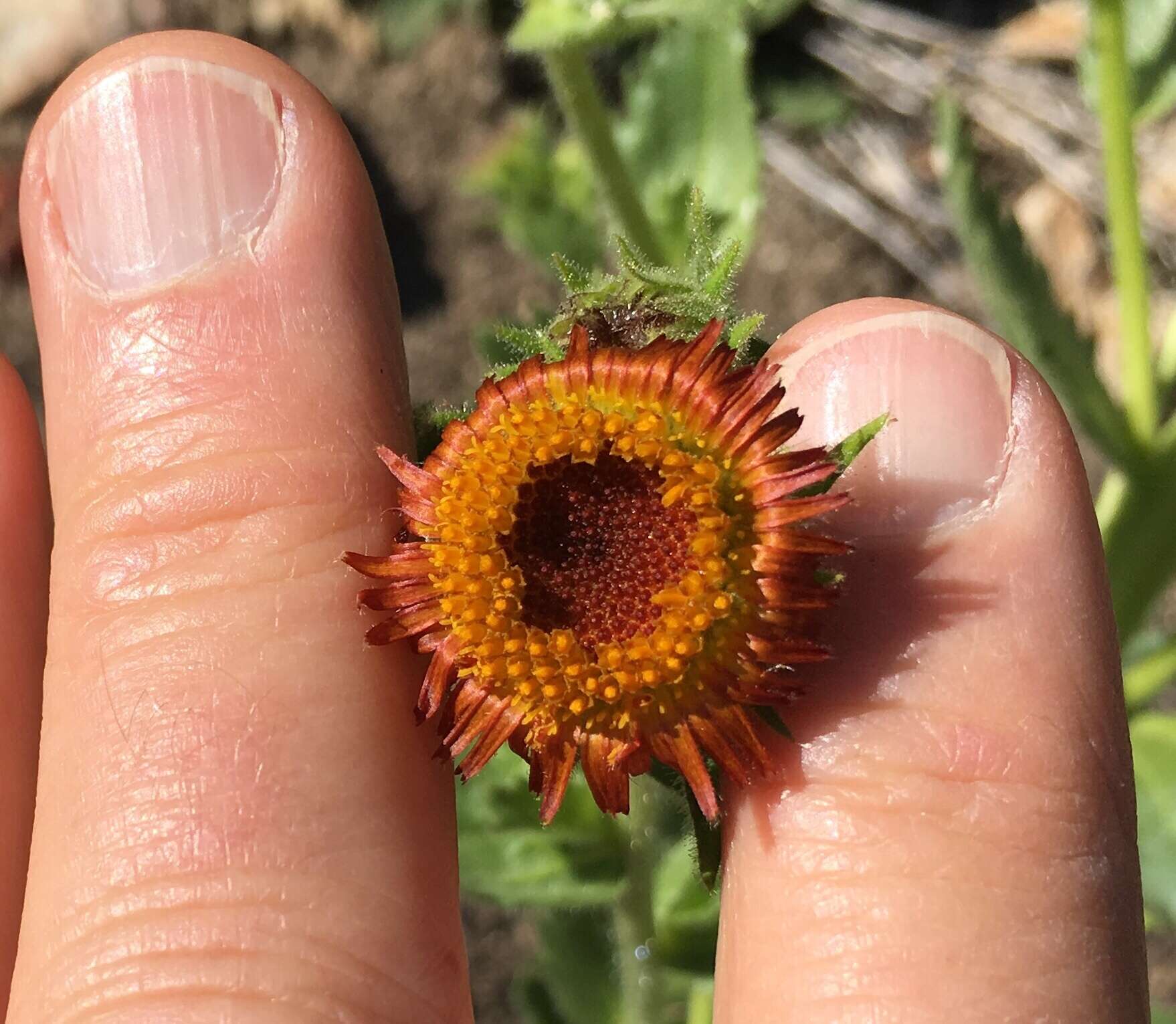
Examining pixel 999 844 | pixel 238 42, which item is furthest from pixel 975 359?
pixel 238 42

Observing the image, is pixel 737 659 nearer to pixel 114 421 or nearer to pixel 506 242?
pixel 114 421

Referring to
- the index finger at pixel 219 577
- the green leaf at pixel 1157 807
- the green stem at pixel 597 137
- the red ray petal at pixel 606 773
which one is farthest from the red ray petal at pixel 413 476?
the green leaf at pixel 1157 807

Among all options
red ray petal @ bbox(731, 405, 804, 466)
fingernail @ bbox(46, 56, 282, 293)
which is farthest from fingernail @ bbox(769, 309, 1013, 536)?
fingernail @ bbox(46, 56, 282, 293)

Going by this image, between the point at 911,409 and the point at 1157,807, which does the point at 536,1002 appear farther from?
the point at 911,409

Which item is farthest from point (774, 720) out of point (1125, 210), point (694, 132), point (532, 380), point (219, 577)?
point (694, 132)

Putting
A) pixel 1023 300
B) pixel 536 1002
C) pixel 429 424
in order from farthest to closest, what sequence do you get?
pixel 536 1002 < pixel 1023 300 < pixel 429 424

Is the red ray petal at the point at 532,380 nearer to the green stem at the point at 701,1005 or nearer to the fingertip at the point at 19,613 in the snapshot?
the fingertip at the point at 19,613

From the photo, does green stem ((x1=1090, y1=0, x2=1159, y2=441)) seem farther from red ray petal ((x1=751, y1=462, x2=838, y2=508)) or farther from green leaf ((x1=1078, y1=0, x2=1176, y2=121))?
red ray petal ((x1=751, y1=462, x2=838, y2=508))
